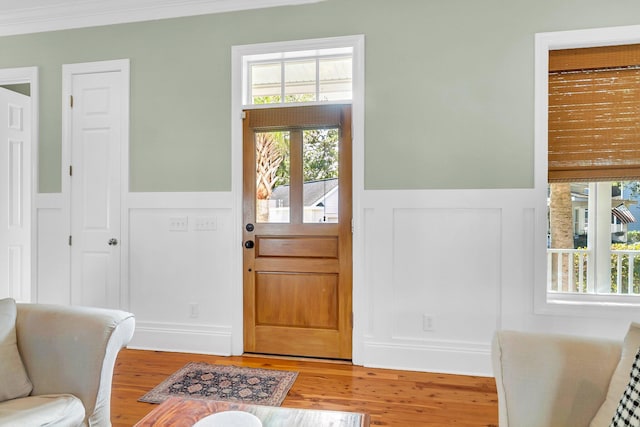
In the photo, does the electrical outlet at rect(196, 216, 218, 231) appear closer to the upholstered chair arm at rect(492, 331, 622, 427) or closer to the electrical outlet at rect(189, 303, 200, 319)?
the electrical outlet at rect(189, 303, 200, 319)

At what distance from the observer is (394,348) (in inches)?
111

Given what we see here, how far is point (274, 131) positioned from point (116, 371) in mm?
2118

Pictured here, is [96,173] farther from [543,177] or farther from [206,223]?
[543,177]

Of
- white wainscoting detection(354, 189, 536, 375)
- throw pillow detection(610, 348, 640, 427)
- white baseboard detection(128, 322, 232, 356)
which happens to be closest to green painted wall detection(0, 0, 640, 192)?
white wainscoting detection(354, 189, 536, 375)

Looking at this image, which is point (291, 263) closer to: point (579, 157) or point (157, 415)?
point (157, 415)

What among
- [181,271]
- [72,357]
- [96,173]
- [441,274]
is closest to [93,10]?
[96,173]

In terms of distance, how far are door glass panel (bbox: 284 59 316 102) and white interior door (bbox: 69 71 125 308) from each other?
1429 millimetres

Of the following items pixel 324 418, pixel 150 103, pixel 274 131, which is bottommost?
pixel 324 418

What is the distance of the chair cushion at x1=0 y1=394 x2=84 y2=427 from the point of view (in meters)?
1.33

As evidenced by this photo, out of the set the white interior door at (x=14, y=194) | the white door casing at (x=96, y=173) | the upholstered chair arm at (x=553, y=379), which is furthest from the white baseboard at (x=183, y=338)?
the upholstered chair arm at (x=553, y=379)

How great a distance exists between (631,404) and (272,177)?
252 centimetres

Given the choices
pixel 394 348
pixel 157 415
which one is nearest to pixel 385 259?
pixel 394 348

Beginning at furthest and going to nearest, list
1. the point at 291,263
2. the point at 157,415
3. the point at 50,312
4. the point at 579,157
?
the point at 291,263
the point at 579,157
the point at 50,312
the point at 157,415

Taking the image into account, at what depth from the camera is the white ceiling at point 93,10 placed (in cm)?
305
